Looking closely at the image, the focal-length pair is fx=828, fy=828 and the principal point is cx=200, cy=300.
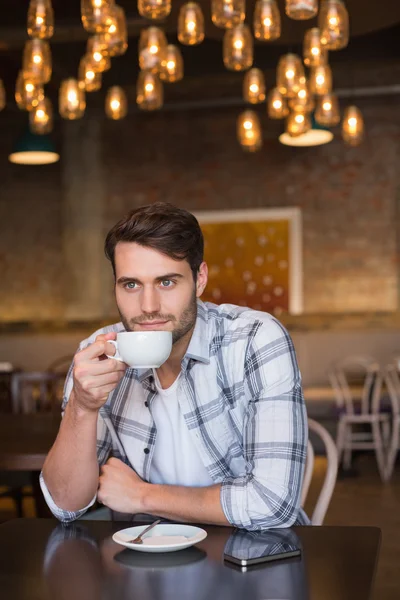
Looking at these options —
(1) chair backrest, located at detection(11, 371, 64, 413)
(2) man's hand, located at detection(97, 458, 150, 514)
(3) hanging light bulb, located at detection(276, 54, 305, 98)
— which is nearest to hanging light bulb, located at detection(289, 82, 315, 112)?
(3) hanging light bulb, located at detection(276, 54, 305, 98)

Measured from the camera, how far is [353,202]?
322 inches

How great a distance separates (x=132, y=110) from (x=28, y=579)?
744 cm

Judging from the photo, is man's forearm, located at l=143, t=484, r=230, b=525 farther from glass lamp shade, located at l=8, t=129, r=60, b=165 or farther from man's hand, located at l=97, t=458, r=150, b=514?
glass lamp shade, located at l=8, t=129, r=60, b=165

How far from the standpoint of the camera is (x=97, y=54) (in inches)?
173

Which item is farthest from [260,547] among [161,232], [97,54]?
[97,54]

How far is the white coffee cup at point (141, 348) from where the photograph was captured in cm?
148

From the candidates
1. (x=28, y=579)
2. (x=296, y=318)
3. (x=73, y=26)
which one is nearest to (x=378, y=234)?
(x=296, y=318)

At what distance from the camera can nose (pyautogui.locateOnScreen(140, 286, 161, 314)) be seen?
1.72 metres

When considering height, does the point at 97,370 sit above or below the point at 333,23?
below

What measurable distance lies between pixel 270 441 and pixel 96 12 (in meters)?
2.77

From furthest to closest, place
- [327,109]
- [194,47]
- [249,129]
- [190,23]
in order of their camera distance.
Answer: [194,47]
[249,129]
[327,109]
[190,23]

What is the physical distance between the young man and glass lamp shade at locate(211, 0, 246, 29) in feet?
7.61

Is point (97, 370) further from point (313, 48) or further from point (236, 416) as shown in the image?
point (313, 48)

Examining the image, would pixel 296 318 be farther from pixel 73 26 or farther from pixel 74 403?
pixel 74 403
